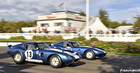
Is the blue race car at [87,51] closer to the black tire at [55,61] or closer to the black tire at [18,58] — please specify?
the black tire at [18,58]

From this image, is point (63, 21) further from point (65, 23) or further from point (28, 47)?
point (28, 47)

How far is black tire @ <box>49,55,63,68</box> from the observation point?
8.12 meters

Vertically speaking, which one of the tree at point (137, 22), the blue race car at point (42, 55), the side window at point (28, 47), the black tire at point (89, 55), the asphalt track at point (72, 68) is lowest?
the asphalt track at point (72, 68)

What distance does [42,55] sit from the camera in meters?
8.62

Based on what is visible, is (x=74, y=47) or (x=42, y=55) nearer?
(x=42, y=55)

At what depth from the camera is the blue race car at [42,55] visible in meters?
8.14

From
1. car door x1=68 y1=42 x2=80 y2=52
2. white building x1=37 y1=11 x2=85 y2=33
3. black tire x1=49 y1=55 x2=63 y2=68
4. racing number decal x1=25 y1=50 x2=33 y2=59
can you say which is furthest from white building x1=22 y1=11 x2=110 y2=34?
black tire x1=49 y1=55 x2=63 y2=68

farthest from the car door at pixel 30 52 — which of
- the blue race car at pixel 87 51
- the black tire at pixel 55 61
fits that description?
the blue race car at pixel 87 51

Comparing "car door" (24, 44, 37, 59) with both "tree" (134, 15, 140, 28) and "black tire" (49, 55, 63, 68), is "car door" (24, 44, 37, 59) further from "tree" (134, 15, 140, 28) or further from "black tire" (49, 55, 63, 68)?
"tree" (134, 15, 140, 28)

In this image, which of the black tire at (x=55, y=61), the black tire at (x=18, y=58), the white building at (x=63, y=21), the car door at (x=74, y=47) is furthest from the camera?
the white building at (x=63, y=21)

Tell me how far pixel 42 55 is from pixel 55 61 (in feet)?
2.73

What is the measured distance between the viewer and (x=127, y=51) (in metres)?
16.5

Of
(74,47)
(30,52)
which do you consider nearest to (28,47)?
(30,52)

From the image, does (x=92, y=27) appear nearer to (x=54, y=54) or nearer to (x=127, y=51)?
(x=127, y=51)
